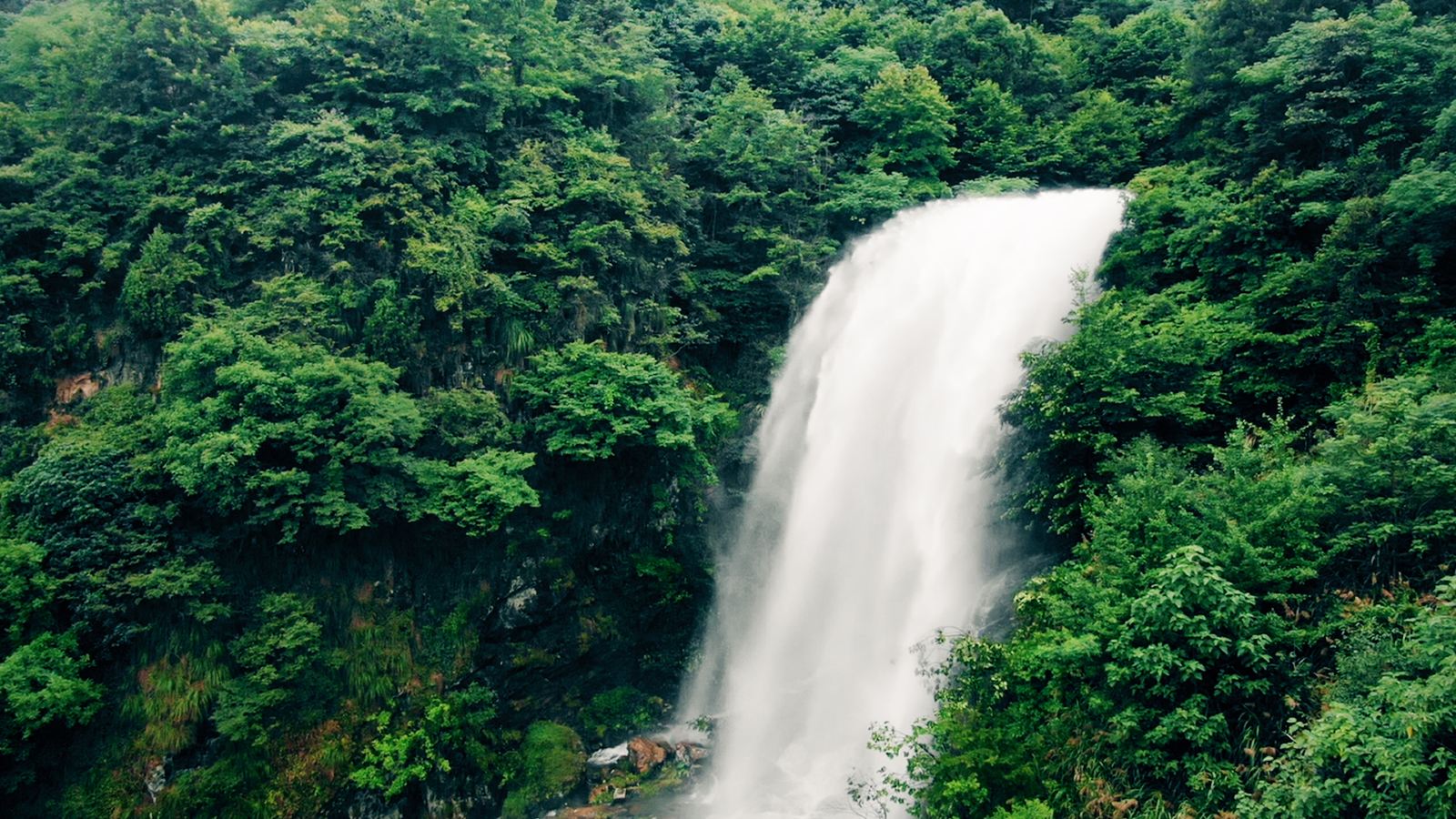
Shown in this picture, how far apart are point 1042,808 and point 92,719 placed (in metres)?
12.8

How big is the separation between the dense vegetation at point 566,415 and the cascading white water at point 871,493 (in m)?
0.93

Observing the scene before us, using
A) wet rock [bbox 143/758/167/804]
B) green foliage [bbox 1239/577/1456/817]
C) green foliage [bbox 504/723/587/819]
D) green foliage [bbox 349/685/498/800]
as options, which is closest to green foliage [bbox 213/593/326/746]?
wet rock [bbox 143/758/167/804]

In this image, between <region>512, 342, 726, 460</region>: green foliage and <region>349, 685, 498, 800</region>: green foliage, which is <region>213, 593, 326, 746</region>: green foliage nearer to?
<region>349, 685, 498, 800</region>: green foliage

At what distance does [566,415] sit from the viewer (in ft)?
48.2

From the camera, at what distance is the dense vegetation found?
855 centimetres

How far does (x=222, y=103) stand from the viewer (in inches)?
625

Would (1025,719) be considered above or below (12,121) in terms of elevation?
below

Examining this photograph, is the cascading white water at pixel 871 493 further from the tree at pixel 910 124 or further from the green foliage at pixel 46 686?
the green foliage at pixel 46 686

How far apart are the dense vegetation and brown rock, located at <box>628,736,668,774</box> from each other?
0.69m

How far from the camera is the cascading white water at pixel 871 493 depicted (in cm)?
1373

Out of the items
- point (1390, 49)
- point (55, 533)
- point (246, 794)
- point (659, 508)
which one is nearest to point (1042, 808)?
point (659, 508)

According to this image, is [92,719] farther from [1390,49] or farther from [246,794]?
[1390,49]

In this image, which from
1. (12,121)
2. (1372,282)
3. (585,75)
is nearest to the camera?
(1372,282)

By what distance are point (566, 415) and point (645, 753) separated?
20.5ft
